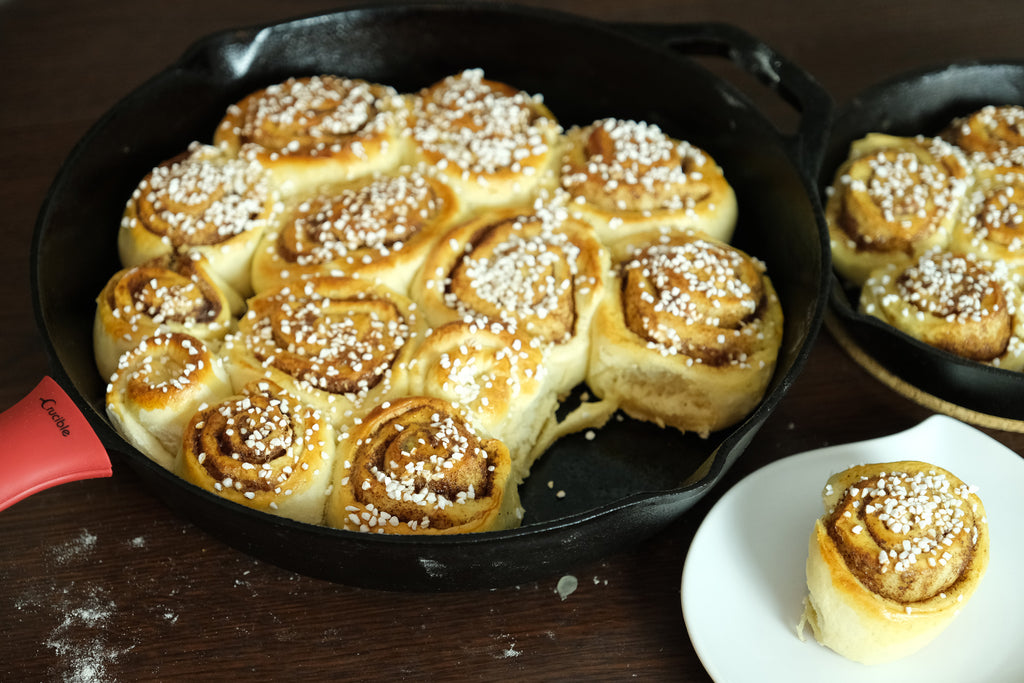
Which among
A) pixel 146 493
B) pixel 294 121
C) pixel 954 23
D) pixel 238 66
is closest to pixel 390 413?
pixel 146 493

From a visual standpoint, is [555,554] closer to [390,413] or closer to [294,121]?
[390,413]

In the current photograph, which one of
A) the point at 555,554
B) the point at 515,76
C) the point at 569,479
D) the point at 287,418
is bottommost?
the point at 569,479

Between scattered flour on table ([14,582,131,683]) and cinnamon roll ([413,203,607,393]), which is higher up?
cinnamon roll ([413,203,607,393])

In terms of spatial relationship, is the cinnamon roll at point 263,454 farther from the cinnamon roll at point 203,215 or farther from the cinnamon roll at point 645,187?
the cinnamon roll at point 645,187

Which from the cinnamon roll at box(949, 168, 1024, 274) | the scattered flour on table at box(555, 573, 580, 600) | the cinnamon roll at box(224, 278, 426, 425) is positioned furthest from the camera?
the cinnamon roll at box(949, 168, 1024, 274)

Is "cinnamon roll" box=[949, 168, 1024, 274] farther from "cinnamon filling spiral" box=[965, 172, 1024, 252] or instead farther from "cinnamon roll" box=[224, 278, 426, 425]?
"cinnamon roll" box=[224, 278, 426, 425]

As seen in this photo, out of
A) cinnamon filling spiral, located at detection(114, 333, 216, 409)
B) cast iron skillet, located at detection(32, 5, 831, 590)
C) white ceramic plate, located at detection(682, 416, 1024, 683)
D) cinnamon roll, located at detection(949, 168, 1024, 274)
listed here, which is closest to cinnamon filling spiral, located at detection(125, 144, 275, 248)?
cast iron skillet, located at detection(32, 5, 831, 590)

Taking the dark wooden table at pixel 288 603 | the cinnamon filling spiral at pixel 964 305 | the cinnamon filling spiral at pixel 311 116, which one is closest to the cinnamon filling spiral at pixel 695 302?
the dark wooden table at pixel 288 603
